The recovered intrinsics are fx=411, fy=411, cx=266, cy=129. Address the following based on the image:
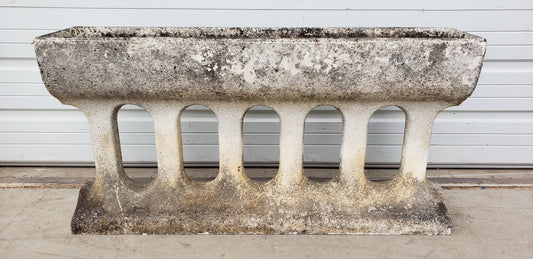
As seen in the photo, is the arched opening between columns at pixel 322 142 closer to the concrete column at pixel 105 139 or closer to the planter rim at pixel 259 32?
the planter rim at pixel 259 32

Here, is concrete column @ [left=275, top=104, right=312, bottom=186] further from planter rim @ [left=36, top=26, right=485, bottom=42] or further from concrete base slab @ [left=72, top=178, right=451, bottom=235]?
planter rim @ [left=36, top=26, right=485, bottom=42]

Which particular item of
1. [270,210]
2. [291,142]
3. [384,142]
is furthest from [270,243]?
[384,142]

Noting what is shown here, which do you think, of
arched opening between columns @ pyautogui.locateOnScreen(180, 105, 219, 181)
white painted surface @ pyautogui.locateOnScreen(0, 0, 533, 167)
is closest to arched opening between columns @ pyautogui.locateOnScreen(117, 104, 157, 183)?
white painted surface @ pyautogui.locateOnScreen(0, 0, 533, 167)

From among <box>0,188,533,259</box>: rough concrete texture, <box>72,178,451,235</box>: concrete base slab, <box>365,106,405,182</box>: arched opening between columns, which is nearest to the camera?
<box>0,188,533,259</box>: rough concrete texture

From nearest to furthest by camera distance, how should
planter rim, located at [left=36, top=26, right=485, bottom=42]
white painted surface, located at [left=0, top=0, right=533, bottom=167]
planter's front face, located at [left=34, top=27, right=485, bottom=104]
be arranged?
planter's front face, located at [left=34, top=27, right=485, bottom=104], planter rim, located at [left=36, top=26, right=485, bottom=42], white painted surface, located at [left=0, top=0, right=533, bottom=167]

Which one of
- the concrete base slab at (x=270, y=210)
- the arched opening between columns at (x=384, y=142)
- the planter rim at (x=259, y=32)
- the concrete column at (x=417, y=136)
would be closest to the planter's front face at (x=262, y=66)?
the concrete column at (x=417, y=136)

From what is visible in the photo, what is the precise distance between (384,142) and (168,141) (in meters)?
1.58

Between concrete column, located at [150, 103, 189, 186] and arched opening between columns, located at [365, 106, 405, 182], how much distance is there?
1383 mm

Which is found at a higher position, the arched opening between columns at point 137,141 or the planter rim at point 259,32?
the planter rim at point 259,32

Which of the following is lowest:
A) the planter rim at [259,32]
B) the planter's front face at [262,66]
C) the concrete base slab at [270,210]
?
the concrete base slab at [270,210]

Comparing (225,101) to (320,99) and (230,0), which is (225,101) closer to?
(320,99)

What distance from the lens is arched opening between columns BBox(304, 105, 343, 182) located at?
2.89 m

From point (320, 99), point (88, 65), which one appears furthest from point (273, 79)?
point (88, 65)

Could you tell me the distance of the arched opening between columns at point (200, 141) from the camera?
290 cm
